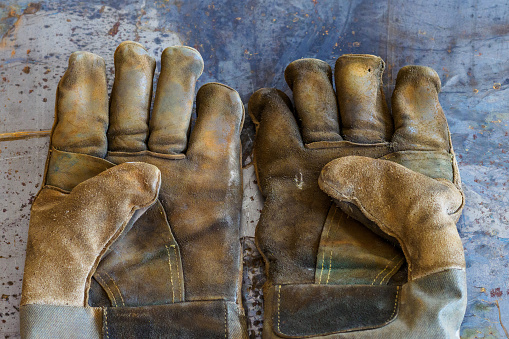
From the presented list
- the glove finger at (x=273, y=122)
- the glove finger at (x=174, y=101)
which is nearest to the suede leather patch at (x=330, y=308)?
the glove finger at (x=273, y=122)

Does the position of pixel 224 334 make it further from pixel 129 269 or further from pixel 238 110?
pixel 238 110

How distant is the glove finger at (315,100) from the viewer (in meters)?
1.36

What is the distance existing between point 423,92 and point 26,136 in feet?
4.36

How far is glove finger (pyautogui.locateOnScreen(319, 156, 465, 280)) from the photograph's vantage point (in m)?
1.10

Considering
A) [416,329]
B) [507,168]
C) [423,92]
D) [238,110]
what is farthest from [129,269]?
[507,168]

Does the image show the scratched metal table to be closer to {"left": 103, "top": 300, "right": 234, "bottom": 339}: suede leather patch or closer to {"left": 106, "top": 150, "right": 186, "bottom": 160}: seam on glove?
{"left": 106, "top": 150, "right": 186, "bottom": 160}: seam on glove

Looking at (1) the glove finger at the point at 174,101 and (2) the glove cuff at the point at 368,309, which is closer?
(2) the glove cuff at the point at 368,309

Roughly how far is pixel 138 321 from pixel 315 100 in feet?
2.72

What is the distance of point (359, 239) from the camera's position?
4.10ft

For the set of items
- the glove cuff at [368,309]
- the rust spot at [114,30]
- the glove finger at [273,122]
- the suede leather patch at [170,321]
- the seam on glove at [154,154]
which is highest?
the rust spot at [114,30]

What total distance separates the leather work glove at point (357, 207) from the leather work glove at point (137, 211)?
0.13 metres

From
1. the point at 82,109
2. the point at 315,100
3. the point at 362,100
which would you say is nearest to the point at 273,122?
the point at 315,100

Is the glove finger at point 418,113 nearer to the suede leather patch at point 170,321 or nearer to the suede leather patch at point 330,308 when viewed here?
the suede leather patch at point 330,308

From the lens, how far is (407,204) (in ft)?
3.79
